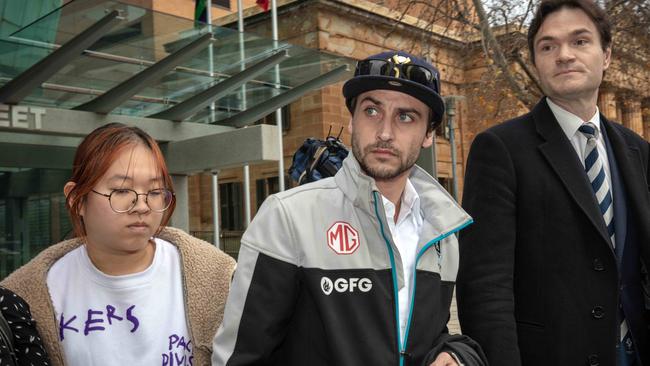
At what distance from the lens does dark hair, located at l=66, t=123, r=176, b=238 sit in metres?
2.23

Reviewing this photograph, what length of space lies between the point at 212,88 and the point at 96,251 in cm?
876

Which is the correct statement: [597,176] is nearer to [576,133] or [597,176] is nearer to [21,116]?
[576,133]

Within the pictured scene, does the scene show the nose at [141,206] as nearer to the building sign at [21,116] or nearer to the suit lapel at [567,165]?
the suit lapel at [567,165]

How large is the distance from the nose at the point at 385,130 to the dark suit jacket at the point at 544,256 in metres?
0.56

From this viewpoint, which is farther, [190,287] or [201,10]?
[201,10]

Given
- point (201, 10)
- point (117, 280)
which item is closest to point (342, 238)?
→ point (117, 280)

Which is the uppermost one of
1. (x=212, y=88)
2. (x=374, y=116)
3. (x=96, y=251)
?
(x=212, y=88)

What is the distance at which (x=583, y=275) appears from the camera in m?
2.52

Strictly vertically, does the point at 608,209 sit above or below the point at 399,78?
below

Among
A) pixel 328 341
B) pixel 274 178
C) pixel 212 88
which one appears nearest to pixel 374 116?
pixel 328 341

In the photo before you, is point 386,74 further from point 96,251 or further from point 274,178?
point 274,178

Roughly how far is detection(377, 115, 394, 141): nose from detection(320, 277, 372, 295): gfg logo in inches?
18.7

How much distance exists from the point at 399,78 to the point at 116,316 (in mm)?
1242

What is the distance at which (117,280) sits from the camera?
231cm
